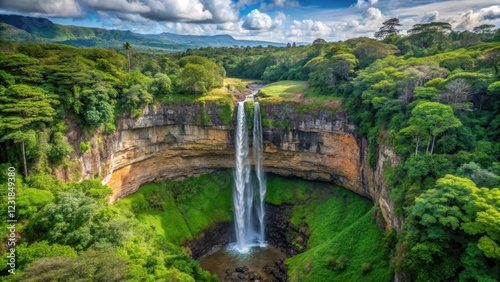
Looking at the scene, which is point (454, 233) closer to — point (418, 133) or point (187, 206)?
point (418, 133)

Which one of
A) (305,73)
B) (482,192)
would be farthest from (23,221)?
(305,73)

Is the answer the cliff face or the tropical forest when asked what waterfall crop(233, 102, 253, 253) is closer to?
the tropical forest

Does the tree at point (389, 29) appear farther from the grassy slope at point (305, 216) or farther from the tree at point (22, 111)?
the tree at point (22, 111)

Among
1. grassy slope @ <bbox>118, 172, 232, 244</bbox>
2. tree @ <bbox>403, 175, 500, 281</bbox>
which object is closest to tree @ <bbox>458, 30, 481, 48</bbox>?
tree @ <bbox>403, 175, 500, 281</bbox>

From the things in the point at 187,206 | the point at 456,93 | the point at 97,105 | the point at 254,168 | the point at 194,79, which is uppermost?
the point at 194,79

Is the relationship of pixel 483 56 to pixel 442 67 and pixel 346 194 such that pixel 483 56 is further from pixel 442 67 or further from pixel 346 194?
pixel 346 194

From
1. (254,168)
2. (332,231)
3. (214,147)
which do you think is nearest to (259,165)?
(254,168)
